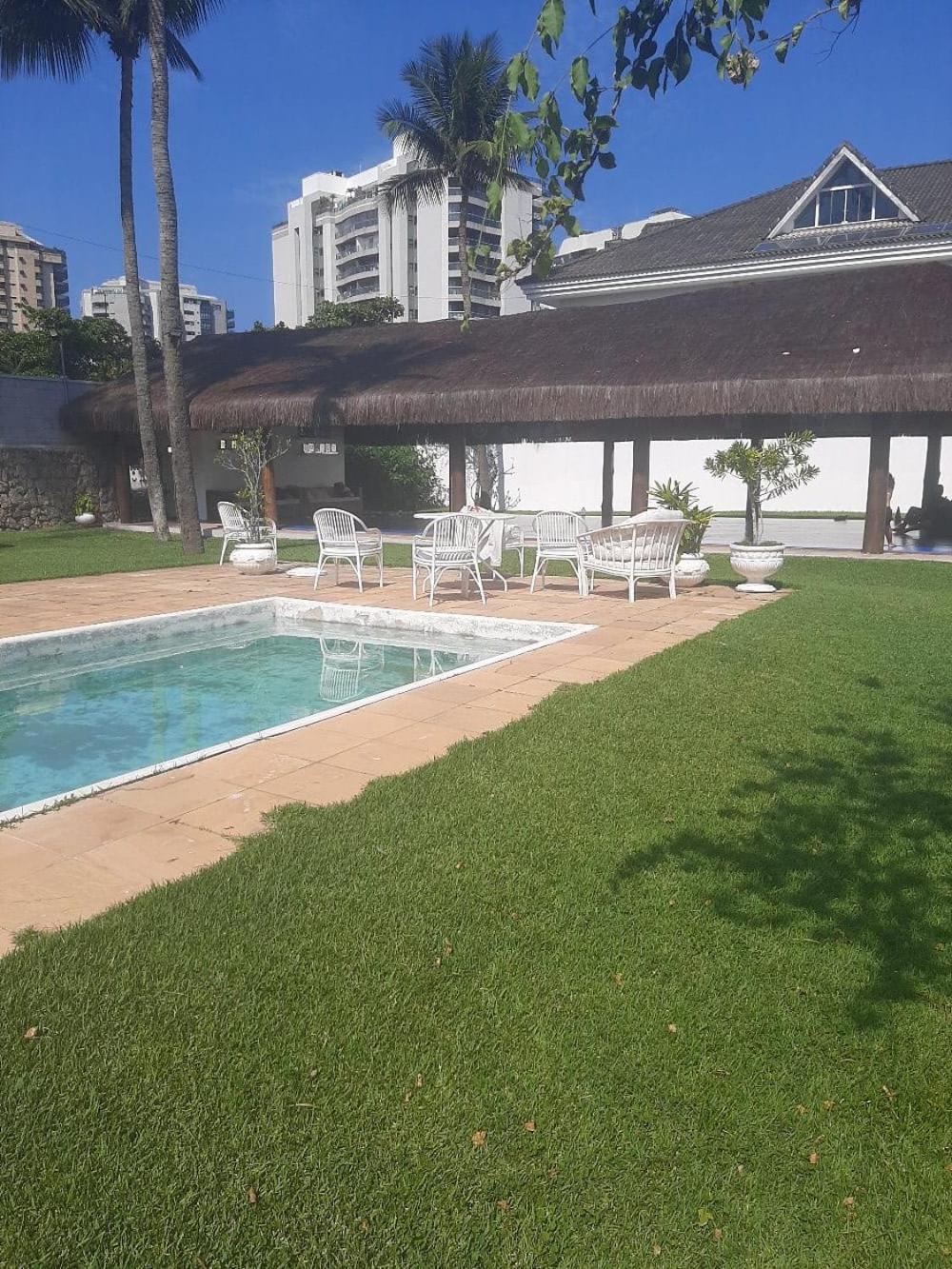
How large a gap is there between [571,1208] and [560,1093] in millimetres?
293

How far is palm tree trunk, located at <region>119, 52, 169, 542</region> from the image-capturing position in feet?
52.2

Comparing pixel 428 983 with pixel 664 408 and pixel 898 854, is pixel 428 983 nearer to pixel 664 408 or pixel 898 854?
pixel 898 854

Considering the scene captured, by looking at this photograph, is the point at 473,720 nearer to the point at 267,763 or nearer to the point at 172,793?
the point at 267,763

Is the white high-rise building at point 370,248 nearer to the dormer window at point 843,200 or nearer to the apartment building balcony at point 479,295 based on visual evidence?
the apartment building balcony at point 479,295

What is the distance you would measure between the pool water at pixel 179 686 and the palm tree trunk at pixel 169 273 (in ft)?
20.0

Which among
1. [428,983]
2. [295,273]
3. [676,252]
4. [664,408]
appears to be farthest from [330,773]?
[295,273]

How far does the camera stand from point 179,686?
688 cm

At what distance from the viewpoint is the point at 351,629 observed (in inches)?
337

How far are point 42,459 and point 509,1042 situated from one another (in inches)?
811

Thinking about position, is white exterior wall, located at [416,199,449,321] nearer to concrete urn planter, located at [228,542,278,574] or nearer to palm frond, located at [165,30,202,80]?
palm frond, located at [165,30,202,80]

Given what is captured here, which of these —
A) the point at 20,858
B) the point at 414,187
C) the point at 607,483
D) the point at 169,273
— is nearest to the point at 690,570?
the point at 20,858

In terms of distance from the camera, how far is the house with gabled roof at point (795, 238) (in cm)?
2094

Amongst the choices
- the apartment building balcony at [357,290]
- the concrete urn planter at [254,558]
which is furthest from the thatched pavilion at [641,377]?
the apartment building balcony at [357,290]

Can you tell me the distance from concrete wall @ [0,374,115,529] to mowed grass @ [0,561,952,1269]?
18.7 metres
